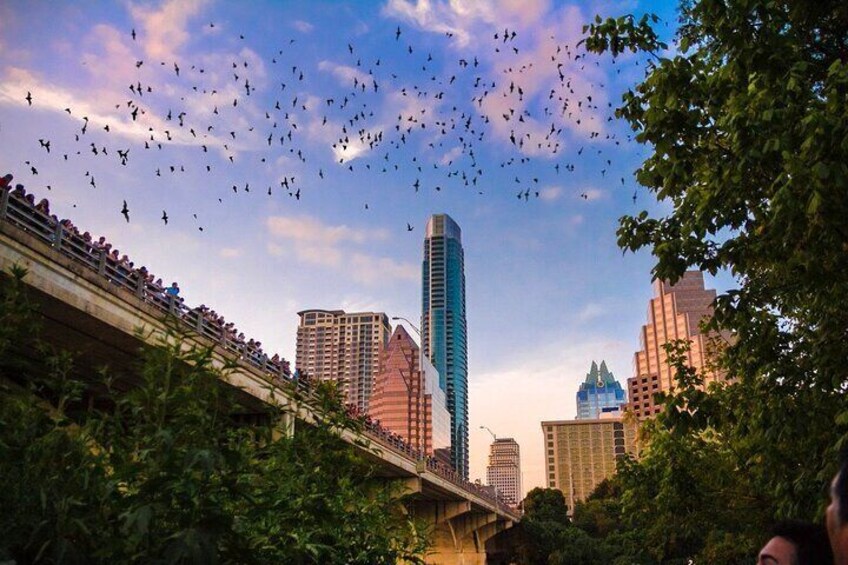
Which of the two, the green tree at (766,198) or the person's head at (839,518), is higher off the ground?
the green tree at (766,198)

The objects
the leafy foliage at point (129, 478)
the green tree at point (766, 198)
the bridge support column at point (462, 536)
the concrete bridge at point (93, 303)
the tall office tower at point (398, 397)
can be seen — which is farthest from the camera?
the tall office tower at point (398, 397)

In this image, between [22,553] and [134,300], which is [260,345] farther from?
[22,553]

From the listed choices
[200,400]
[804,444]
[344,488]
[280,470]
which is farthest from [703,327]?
[200,400]

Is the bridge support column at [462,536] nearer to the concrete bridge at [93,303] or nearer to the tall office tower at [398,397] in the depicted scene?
the concrete bridge at [93,303]

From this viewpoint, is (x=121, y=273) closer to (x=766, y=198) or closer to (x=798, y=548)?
(x=766, y=198)

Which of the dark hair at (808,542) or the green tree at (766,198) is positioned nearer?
the dark hair at (808,542)

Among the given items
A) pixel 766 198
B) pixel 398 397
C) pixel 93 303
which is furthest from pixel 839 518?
pixel 398 397

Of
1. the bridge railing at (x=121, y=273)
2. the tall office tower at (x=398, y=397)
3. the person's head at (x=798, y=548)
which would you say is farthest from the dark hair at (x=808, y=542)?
the tall office tower at (x=398, y=397)

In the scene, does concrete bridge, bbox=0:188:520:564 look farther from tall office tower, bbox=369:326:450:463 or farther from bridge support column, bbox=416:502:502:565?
tall office tower, bbox=369:326:450:463
